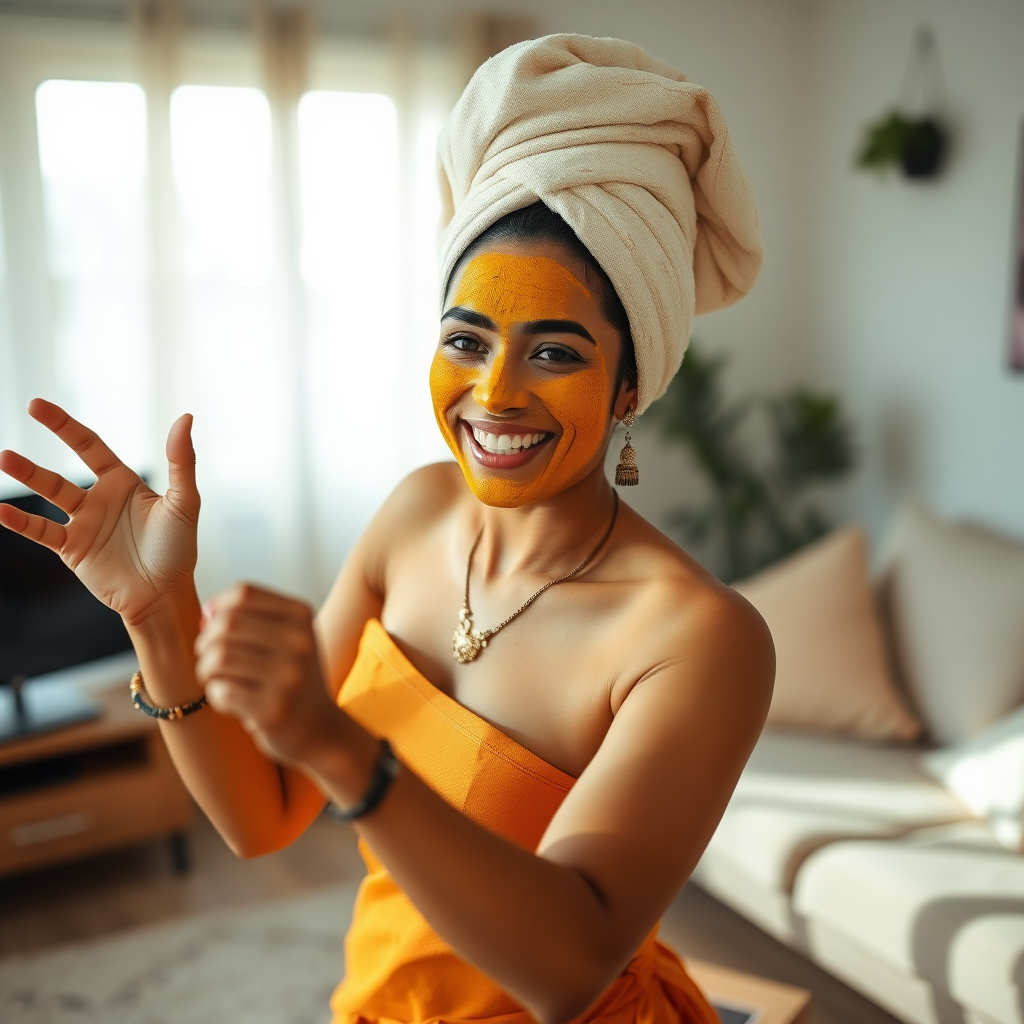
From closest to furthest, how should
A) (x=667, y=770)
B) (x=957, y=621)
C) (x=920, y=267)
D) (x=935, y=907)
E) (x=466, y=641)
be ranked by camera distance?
(x=667, y=770), (x=466, y=641), (x=935, y=907), (x=957, y=621), (x=920, y=267)

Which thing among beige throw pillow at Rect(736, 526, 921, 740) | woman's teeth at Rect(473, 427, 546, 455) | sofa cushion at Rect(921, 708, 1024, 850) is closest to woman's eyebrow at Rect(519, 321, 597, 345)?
woman's teeth at Rect(473, 427, 546, 455)

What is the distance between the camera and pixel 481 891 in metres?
0.76

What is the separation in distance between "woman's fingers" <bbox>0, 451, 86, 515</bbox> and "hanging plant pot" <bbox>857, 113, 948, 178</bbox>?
3.21m

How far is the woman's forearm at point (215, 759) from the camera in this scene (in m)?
1.02

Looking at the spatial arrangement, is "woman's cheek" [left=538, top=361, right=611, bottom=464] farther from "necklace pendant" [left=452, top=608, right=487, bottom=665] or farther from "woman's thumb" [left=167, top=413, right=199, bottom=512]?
"woman's thumb" [left=167, top=413, right=199, bottom=512]

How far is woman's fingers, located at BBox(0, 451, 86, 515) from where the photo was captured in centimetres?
103

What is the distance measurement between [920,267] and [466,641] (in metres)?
3.08

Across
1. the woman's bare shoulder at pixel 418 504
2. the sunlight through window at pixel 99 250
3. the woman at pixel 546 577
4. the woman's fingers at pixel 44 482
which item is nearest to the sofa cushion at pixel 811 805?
the woman at pixel 546 577

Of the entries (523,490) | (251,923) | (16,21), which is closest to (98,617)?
(251,923)

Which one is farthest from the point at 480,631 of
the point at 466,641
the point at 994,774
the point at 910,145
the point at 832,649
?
the point at 910,145

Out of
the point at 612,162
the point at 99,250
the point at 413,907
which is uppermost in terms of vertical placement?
the point at 612,162

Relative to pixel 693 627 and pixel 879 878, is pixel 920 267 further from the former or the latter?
pixel 693 627

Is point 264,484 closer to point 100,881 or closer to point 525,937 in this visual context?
point 100,881

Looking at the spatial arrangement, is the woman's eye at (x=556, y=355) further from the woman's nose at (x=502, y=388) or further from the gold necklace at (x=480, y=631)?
the gold necklace at (x=480, y=631)
